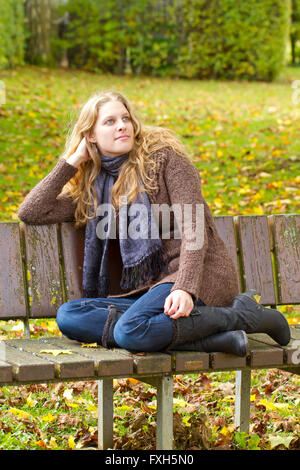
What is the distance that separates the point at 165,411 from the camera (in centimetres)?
267

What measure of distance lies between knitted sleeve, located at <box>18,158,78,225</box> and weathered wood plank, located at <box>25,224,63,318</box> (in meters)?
0.07

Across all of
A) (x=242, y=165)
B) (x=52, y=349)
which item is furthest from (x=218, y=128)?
(x=52, y=349)

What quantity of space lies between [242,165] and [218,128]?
194 cm

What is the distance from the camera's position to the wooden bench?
255 centimetres

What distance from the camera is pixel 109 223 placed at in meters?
3.11

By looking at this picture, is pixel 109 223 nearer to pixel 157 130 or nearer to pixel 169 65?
pixel 157 130

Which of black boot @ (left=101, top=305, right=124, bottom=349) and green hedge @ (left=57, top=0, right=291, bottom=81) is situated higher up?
green hedge @ (left=57, top=0, right=291, bottom=81)

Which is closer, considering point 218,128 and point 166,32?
point 218,128

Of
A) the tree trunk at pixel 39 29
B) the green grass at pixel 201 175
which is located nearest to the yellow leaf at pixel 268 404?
the green grass at pixel 201 175

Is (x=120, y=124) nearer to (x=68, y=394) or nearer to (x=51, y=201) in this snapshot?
(x=51, y=201)

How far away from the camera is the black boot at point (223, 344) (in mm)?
2668

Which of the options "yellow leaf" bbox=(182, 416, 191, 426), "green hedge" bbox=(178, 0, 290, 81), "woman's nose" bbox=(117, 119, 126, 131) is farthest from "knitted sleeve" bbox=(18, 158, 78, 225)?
"green hedge" bbox=(178, 0, 290, 81)

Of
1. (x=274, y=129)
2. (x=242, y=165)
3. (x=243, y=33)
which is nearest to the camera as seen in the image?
(x=242, y=165)

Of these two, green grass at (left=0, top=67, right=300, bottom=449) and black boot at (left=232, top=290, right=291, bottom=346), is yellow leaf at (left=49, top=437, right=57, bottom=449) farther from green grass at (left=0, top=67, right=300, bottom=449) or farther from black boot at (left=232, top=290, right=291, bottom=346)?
black boot at (left=232, top=290, right=291, bottom=346)
